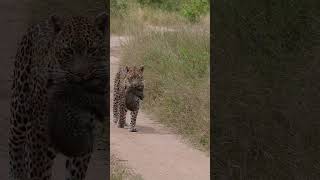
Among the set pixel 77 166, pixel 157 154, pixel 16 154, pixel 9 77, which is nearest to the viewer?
pixel 77 166

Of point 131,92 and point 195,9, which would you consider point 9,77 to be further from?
point 195,9

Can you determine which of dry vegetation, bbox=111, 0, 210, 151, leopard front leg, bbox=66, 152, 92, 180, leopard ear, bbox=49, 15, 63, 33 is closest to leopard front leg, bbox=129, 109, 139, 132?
dry vegetation, bbox=111, 0, 210, 151

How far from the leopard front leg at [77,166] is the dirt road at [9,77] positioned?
11cm

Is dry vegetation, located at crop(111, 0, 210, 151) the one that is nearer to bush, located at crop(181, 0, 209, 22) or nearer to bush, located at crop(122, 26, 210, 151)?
bush, located at crop(122, 26, 210, 151)

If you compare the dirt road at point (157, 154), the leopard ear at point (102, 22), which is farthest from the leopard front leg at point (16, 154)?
the dirt road at point (157, 154)

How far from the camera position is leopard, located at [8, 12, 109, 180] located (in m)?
4.20

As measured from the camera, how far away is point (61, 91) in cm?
430

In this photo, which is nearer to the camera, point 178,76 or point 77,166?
point 77,166

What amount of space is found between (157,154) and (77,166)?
160 inches

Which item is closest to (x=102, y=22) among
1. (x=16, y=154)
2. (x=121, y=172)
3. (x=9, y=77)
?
(x=16, y=154)
